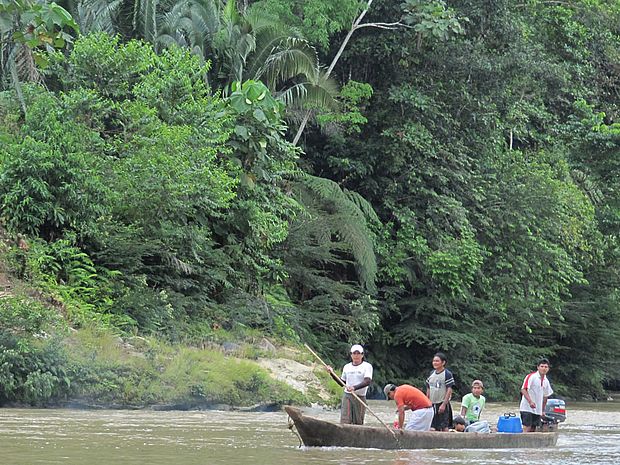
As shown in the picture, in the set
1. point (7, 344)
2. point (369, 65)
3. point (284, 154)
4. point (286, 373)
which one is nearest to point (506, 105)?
point (369, 65)

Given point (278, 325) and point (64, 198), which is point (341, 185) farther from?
point (64, 198)

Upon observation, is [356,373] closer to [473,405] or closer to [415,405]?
[415,405]

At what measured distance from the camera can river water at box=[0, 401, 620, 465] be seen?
12.6 meters

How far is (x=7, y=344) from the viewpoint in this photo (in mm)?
19375

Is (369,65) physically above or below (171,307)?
above

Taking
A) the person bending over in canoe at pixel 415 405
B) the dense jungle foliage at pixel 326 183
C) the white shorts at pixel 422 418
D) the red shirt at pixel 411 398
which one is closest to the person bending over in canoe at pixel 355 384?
the person bending over in canoe at pixel 415 405

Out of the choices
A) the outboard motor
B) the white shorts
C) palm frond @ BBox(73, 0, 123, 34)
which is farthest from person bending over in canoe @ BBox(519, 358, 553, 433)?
palm frond @ BBox(73, 0, 123, 34)

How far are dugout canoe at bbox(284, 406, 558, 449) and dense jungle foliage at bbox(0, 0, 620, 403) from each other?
269 inches

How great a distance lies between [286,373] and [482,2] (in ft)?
47.0

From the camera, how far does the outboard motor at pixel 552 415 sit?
676 inches

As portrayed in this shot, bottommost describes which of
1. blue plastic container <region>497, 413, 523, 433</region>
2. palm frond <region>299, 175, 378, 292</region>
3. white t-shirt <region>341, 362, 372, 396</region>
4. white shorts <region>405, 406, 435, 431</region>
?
blue plastic container <region>497, 413, 523, 433</region>

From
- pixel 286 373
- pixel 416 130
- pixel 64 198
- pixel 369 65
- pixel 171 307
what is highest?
pixel 369 65

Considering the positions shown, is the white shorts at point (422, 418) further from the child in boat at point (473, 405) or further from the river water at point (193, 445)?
the child in boat at point (473, 405)

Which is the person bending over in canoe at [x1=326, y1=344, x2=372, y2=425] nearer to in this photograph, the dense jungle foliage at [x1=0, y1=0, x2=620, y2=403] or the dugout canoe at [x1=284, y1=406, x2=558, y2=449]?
the dugout canoe at [x1=284, y1=406, x2=558, y2=449]
